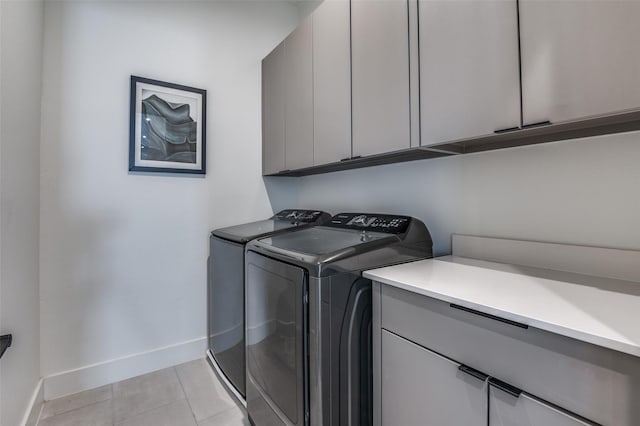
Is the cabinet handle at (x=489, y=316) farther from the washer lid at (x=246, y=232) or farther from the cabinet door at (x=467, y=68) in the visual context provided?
the washer lid at (x=246, y=232)

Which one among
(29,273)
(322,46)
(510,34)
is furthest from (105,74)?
(510,34)

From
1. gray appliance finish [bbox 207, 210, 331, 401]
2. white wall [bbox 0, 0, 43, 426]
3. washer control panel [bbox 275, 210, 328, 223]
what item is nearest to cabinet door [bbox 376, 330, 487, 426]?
gray appliance finish [bbox 207, 210, 331, 401]

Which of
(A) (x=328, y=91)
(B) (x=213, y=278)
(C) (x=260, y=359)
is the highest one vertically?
(A) (x=328, y=91)

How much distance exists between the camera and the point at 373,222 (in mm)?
1581

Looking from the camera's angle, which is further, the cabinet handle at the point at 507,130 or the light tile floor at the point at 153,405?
the light tile floor at the point at 153,405

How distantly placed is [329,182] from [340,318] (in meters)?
1.38

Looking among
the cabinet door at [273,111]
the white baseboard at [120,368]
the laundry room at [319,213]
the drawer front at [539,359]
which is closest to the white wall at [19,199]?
the laundry room at [319,213]

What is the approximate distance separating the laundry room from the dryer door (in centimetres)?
1

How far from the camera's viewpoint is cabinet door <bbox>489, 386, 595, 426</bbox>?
654 millimetres

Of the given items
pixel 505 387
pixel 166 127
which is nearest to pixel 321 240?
pixel 505 387

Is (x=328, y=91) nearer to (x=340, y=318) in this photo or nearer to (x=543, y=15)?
(x=543, y=15)

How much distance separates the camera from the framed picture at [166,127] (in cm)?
197

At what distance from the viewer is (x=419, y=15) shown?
124 cm

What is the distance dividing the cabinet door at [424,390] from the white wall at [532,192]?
2.29 ft
